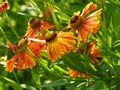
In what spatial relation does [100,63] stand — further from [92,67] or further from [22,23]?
[22,23]

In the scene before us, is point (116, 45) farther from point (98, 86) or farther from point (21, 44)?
point (21, 44)

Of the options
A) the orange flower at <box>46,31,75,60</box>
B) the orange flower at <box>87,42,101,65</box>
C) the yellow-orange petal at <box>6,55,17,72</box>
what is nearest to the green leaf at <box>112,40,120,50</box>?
the orange flower at <box>87,42,101,65</box>

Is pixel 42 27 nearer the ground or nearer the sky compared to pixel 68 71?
nearer the sky

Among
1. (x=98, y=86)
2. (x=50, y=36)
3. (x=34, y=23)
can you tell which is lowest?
(x=98, y=86)

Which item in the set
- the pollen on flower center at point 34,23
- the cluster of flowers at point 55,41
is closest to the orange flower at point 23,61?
the cluster of flowers at point 55,41

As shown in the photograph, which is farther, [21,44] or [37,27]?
[37,27]

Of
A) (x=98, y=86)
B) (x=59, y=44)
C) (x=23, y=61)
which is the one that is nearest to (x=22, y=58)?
(x=23, y=61)

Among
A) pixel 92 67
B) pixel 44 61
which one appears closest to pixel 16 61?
pixel 44 61

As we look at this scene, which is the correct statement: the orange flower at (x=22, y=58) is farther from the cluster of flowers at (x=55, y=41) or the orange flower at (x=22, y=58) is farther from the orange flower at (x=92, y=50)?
the orange flower at (x=92, y=50)
